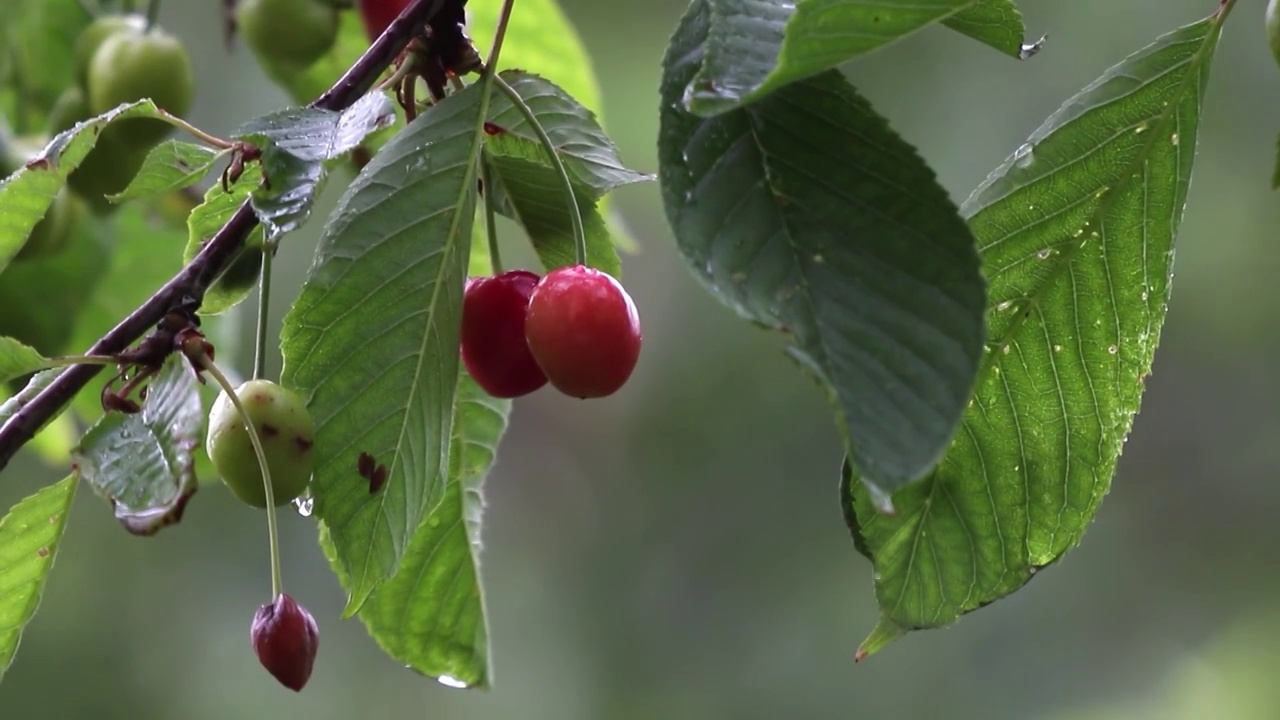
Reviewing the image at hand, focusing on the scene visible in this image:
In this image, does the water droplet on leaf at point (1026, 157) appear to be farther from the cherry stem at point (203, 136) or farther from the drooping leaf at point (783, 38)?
the cherry stem at point (203, 136)

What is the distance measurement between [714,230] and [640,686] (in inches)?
179

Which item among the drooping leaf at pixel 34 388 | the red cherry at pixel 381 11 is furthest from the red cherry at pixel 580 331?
the red cherry at pixel 381 11

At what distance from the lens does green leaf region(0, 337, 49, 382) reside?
0.83m

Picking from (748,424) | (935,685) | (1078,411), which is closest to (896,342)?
(1078,411)

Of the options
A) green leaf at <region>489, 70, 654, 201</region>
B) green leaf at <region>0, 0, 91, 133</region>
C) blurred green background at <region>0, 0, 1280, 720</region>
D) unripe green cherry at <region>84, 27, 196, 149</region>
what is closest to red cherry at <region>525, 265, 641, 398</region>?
green leaf at <region>489, 70, 654, 201</region>

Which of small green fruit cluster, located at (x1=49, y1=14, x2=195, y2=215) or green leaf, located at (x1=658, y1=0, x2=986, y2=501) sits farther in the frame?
small green fruit cluster, located at (x1=49, y1=14, x2=195, y2=215)

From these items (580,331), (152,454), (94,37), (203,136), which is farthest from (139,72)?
(580,331)

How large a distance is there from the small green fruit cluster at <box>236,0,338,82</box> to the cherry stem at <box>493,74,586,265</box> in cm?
56

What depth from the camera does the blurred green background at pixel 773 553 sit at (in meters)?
4.26

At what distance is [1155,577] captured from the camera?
4.52 m

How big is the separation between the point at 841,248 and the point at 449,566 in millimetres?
523

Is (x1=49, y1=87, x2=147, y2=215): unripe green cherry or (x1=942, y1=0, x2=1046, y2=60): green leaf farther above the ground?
(x1=942, y1=0, x2=1046, y2=60): green leaf

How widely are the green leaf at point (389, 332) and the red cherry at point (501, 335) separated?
73mm

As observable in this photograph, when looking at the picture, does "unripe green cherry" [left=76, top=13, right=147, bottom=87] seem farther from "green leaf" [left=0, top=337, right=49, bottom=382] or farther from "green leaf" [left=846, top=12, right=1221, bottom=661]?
"green leaf" [left=846, top=12, right=1221, bottom=661]
